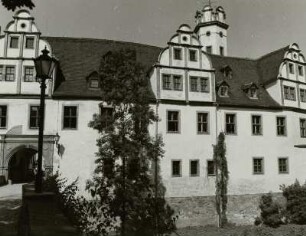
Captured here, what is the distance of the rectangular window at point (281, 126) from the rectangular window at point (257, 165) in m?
2.92

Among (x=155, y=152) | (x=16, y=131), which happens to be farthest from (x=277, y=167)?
(x=16, y=131)

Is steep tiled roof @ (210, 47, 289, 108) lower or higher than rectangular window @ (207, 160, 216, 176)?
higher

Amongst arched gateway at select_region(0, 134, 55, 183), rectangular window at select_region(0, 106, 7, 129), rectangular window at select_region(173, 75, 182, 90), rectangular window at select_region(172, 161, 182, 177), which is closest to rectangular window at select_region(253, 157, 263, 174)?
rectangular window at select_region(172, 161, 182, 177)

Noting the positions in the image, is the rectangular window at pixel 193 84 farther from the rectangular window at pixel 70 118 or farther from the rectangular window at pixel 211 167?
the rectangular window at pixel 70 118

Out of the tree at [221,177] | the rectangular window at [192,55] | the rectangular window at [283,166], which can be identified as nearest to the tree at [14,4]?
the rectangular window at [192,55]

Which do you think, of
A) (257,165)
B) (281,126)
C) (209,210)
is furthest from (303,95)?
(209,210)

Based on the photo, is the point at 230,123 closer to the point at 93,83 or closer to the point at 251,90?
the point at 251,90

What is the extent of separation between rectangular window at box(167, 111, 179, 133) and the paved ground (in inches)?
434

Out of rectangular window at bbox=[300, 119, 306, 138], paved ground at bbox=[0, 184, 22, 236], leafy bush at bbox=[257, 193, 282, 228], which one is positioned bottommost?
leafy bush at bbox=[257, 193, 282, 228]

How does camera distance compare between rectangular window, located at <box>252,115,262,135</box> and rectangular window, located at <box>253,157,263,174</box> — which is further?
rectangular window, located at <box>252,115,262,135</box>

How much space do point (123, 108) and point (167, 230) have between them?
835cm

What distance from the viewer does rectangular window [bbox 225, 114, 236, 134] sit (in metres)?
27.0

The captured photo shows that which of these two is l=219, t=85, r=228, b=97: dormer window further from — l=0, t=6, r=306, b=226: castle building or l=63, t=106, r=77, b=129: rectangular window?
l=63, t=106, r=77, b=129: rectangular window

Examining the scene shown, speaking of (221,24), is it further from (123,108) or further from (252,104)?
(123,108)
